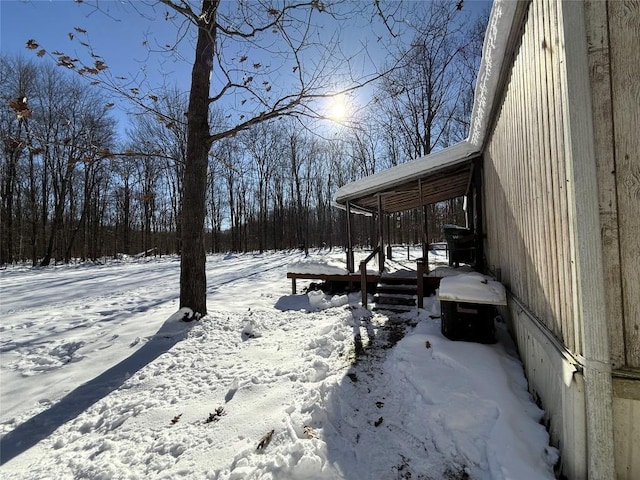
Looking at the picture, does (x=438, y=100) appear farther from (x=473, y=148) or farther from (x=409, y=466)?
(x=409, y=466)

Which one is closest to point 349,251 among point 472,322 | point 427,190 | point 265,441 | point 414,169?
point 414,169

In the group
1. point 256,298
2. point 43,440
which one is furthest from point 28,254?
point 43,440

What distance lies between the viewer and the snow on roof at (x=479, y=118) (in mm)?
2426

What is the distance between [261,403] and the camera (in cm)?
259

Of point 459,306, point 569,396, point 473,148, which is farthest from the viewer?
point 473,148

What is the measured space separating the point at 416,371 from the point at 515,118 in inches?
109

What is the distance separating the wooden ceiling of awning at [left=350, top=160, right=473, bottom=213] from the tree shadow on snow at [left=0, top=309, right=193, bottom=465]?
5562 mm

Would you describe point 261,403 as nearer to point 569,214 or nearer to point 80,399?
point 80,399

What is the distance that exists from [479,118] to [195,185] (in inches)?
188

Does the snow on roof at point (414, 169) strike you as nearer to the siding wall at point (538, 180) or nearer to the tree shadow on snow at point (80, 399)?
the siding wall at point (538, 180)

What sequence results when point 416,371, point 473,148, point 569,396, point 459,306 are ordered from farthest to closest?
point 473,148
point 459,306
point 416,371
point 569,396

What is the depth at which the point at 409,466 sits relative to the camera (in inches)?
74.0

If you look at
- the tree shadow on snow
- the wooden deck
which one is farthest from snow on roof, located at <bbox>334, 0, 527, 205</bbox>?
the tree shadow on snow

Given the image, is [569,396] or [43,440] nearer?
[569,396]
